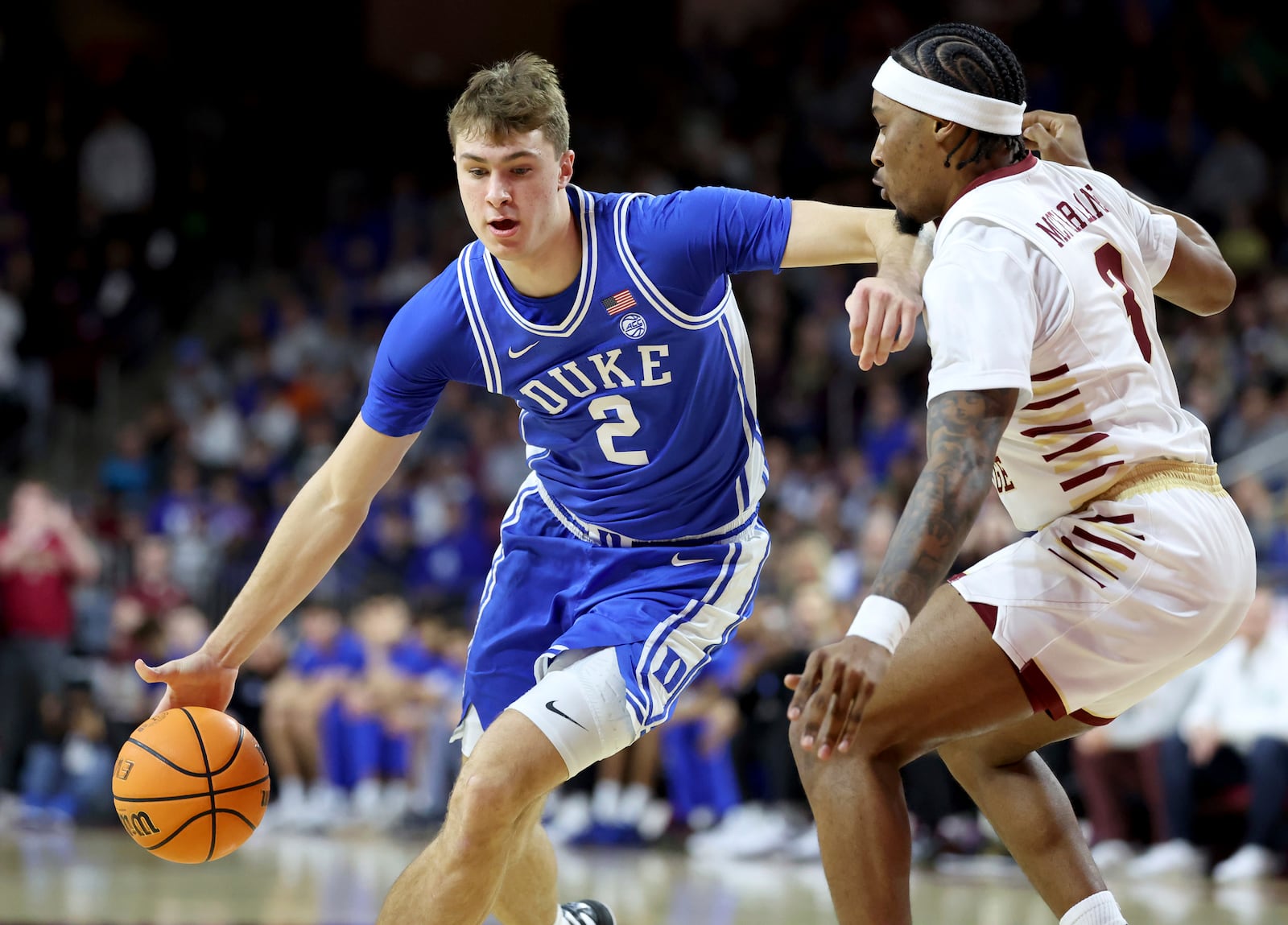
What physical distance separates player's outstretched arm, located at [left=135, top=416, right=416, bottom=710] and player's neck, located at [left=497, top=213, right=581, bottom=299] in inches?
24.2

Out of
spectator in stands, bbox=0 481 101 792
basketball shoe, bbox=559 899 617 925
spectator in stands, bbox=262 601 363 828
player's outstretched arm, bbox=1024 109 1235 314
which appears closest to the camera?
player's outstretched arm, bbox=1024 109 1235 314

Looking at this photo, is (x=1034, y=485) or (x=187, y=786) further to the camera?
(x=187, y=786)

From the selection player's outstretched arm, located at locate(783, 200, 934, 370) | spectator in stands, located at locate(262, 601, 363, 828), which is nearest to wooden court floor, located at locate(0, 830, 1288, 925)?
spectator in stands, located at locate(262, 601, 363, 828)

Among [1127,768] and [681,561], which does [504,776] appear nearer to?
[681,561]

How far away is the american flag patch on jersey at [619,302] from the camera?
468cm

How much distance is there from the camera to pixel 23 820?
13141mm

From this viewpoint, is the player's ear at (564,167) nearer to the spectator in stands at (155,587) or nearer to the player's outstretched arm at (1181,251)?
the player's outstretched arm at (1181,251)

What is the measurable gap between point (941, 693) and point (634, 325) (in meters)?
1.60

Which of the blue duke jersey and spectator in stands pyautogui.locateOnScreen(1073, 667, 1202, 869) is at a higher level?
the blue duke jersey

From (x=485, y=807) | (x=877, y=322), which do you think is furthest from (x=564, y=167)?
(x=485, y=807)

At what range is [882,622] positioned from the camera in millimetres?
3148

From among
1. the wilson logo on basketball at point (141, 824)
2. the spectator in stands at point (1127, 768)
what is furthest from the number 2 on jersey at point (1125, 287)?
the spectator in stands at point (1127, 768)

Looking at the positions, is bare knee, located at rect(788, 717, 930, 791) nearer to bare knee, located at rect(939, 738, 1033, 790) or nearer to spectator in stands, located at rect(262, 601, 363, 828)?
bare knee, located at rect(939, 738, 1033, 790)

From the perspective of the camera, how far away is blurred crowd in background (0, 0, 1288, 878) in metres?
10.9
